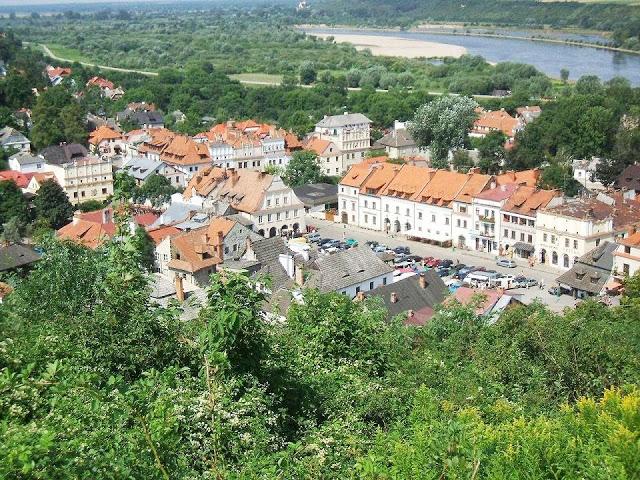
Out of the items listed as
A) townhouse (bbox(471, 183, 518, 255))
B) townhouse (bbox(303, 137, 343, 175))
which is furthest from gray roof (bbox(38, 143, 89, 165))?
townhouse (bbox(471, 183, 518, 255))

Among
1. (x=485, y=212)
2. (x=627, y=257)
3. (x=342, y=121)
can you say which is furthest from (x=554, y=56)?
(x=627, y=257)

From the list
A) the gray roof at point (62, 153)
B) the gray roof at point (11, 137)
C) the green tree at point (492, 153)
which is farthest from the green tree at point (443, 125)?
the gray roof at point (11, 137)

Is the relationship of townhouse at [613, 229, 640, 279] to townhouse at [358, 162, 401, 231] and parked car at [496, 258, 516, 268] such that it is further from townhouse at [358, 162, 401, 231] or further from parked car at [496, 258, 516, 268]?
townhouse at [358, 162, 401, 231]

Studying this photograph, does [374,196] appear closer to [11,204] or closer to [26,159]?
[11,204]

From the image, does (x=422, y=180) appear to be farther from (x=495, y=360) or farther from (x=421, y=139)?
(x=495, y=360)

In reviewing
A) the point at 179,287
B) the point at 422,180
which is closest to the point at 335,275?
the point at 179,287

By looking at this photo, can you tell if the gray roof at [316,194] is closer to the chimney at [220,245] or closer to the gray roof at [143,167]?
the gray roof at [143,167]
